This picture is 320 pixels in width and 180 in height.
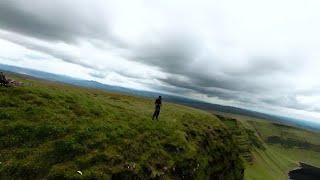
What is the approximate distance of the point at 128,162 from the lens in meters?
31.6

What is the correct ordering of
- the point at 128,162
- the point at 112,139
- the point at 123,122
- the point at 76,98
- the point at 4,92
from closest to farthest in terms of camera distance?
the point at 128,162 → the point at 112,139 → the point at 4,92 → the point at 123,122 → the point at 76,98

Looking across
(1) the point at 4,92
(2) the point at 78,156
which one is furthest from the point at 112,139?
(1) the point at 4,92

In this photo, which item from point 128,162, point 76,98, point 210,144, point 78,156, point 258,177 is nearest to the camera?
point 78,156

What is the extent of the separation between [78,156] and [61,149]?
198 centimetres

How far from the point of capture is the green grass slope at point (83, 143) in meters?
26.5

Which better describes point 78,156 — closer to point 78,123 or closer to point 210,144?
point 78,123

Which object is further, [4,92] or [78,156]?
[4,92]

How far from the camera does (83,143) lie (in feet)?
101

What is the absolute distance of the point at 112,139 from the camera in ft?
111

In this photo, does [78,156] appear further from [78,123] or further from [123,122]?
[123,122]

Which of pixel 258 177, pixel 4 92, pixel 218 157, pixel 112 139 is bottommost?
pixel 258 177

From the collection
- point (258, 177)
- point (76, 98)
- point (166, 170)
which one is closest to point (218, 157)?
point (166, 170)

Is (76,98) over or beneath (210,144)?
over

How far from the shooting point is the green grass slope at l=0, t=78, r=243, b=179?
86.9 ft
